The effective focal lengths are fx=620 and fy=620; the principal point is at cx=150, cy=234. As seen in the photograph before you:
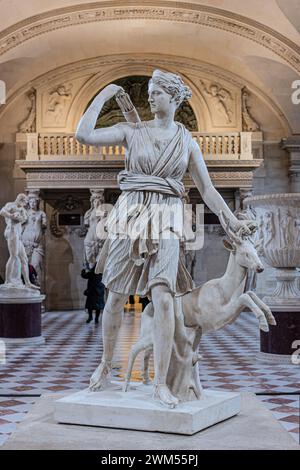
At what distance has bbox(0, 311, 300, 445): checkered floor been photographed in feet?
17.5

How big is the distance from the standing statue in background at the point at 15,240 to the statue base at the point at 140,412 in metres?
7.32

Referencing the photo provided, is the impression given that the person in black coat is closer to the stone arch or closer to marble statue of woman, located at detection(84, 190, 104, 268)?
marble statue of woman, located at detection(84, 190, 104, 268)

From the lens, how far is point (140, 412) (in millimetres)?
3348

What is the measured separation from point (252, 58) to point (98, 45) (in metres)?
4.58

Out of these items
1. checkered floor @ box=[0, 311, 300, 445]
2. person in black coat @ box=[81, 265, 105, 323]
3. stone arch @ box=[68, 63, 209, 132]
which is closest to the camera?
checkered floor @ box=[0, 311, 300, 445]

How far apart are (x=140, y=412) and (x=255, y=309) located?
836 mm

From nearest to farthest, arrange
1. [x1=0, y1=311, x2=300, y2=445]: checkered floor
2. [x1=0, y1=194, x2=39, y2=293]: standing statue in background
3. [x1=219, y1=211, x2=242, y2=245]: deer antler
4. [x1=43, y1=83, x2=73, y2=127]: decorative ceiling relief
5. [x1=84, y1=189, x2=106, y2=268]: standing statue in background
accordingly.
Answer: [x1=219, y1=211, x2=242, y2=245]: deer antler < [x1=0, y1=311, x2=300, y2=445]: checkered floor < [x1=0, y1=194, x2=39, y2=293]: standing statue in background < [x1=84, y1=189, x2=106, y2=268]: standing statue in background < [x1=43, y1=83, x2=73, y2=127]: decorative ceiling relief

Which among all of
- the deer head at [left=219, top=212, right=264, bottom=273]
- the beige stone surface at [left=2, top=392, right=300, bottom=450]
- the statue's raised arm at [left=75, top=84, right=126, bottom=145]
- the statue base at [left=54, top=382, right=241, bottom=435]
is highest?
the statue's raised arm at [left=75, top=84, right=126, bottom=145]

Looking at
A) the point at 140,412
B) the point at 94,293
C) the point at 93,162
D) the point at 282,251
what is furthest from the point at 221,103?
the point at 140,412

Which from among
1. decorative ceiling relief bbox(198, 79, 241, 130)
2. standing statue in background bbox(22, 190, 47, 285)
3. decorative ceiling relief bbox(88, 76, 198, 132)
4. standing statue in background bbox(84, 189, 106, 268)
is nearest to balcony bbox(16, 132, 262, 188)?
standing statue in background bbox(84, 189, 106, 268)

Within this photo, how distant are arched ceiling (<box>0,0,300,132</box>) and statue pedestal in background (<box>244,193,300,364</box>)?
323 inches

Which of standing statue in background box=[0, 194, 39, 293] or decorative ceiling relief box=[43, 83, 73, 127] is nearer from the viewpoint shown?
standing statue in background box=[0, 194, 39, 293]

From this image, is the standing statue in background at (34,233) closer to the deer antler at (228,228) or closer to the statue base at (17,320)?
the statue base at (17,320)

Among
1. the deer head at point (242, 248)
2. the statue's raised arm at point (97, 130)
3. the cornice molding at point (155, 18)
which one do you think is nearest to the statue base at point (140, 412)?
the deer head at point (242, 248)
